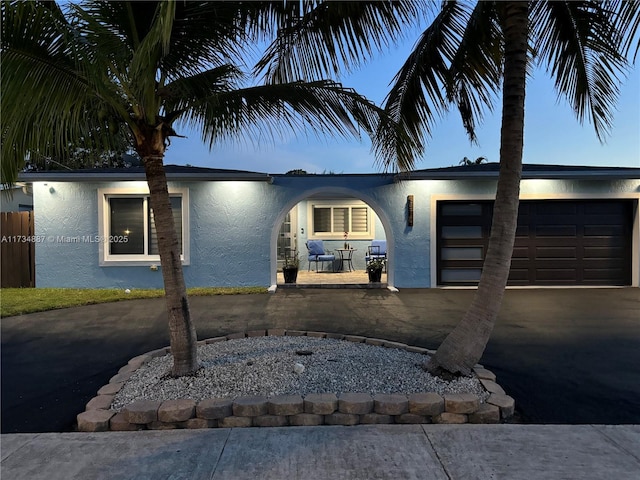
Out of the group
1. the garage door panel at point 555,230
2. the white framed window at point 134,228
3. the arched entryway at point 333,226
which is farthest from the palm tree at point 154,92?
the arched entryway at point 333,226

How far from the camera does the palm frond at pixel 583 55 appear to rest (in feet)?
14.0

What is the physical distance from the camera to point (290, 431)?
2.96 metres

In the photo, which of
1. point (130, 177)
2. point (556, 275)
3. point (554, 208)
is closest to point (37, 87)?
point (130, 177)

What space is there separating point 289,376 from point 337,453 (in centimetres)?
115

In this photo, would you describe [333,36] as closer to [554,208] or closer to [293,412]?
[293,412]

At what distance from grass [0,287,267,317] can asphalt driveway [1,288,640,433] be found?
435 millimetres

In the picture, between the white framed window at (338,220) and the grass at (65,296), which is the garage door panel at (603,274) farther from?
the grass at (65,296)

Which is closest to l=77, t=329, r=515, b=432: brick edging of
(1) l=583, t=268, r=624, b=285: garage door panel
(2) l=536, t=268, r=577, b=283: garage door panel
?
(2) l=536, t=268, r=577, b=283: garage door panel

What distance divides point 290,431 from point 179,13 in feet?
11.5

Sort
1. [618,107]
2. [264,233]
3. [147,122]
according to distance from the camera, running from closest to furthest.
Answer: [147,122]
[618,107]
[264,233]

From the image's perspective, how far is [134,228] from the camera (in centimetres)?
995

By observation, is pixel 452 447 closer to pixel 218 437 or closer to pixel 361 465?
pixel 361 465

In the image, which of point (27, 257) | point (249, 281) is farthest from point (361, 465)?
point (27, 257)

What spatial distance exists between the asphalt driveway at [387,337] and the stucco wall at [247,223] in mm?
1118
